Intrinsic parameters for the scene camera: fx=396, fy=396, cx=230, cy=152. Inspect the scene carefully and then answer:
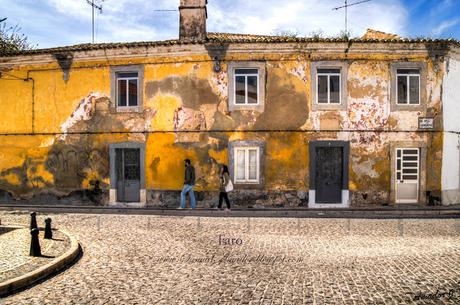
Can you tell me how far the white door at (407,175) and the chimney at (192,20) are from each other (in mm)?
9146

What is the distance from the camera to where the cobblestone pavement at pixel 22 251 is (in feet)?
19.8

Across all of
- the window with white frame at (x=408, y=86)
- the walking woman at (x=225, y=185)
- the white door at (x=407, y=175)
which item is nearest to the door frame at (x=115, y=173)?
the walking woman at (x=225, y=185)

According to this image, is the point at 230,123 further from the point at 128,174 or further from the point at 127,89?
the point at 128,174

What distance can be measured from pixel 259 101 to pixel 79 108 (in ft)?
24.3

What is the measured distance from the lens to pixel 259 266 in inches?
258

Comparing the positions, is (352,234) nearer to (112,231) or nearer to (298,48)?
(112,231)

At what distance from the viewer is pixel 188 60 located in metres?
15.4

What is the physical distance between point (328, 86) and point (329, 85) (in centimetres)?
5

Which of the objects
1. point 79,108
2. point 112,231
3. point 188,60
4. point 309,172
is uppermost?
point 188,60

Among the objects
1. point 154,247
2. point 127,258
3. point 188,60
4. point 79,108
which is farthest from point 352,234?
point 79,108

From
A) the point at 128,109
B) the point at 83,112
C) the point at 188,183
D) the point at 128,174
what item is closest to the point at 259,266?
the point at 188,183

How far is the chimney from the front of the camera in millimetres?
16156

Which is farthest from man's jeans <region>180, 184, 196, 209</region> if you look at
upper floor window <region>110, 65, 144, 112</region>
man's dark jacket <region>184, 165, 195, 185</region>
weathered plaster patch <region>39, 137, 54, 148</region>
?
weathered plaster patch <region>39, 137, 54, 148</region>

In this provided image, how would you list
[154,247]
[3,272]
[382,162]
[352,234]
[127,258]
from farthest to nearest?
[382,162], [352,234], [154,247], [127,258], [3,272]
